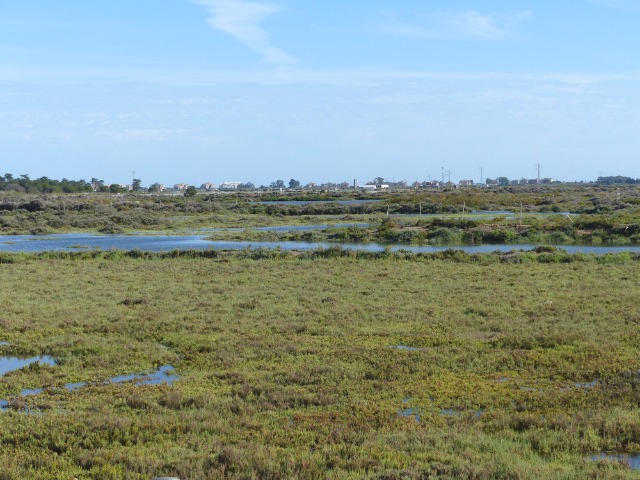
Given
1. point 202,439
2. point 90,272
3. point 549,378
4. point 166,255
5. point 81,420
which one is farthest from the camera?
point 166,255

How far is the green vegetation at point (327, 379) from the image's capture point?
9344 mm

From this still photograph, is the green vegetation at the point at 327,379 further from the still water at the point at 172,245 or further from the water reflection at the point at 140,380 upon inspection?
the still water at the point at 172,245

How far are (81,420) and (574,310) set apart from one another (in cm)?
1540

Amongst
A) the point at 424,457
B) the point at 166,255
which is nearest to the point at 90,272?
the point at 166,255

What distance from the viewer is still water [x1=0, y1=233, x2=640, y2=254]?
4734 centimetres

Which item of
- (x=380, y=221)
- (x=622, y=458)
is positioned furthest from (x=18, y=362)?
(x=380, y=221)

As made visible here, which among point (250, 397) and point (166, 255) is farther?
point (166, 255)

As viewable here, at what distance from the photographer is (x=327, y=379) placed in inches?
537

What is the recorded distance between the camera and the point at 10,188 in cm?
16425

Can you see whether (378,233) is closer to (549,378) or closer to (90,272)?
(90,272)

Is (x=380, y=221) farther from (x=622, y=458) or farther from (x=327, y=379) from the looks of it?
(x=622, y=458)

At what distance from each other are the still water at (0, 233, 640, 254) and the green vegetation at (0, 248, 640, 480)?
752 inches

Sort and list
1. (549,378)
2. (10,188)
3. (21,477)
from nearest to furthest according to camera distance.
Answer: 1. (21,477)
2. (549,378)
3. (10,188)

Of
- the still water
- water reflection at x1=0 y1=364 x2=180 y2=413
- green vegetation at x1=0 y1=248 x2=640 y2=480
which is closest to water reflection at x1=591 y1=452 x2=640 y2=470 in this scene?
green vegetation at x1=0 y1=248 x2=640 y2=480
